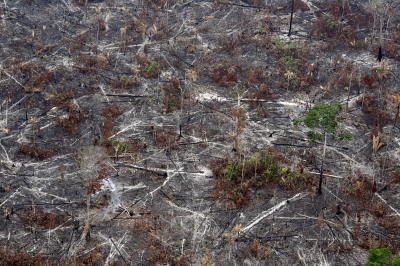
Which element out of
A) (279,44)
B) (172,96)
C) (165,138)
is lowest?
(165,138)

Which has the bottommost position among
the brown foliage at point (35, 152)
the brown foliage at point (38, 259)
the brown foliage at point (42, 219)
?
the brown foliage at point (38, 259)

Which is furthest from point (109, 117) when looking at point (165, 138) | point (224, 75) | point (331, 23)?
point (331, 23)

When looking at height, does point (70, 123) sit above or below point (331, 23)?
below

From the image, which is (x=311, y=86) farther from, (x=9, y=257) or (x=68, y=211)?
(x=9, y=257)

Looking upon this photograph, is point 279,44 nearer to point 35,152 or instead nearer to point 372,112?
point 372,112

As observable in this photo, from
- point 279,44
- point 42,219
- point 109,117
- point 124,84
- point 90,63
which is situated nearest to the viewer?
point 42,219

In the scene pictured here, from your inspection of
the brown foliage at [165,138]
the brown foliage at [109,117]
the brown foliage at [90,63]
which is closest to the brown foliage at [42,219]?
the brown foliage at [109,117]

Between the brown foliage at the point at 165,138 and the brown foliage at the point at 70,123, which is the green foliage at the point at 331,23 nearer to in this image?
the brown foliage at the point at 165,138

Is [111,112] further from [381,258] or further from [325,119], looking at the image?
[381,258]

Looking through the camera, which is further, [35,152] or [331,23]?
[331,23]

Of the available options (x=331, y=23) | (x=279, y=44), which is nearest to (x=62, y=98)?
(x=279, y=44)

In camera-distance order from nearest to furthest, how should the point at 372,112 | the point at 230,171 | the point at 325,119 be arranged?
the point at 325,119
the point at 230,171
the point at 372,112
